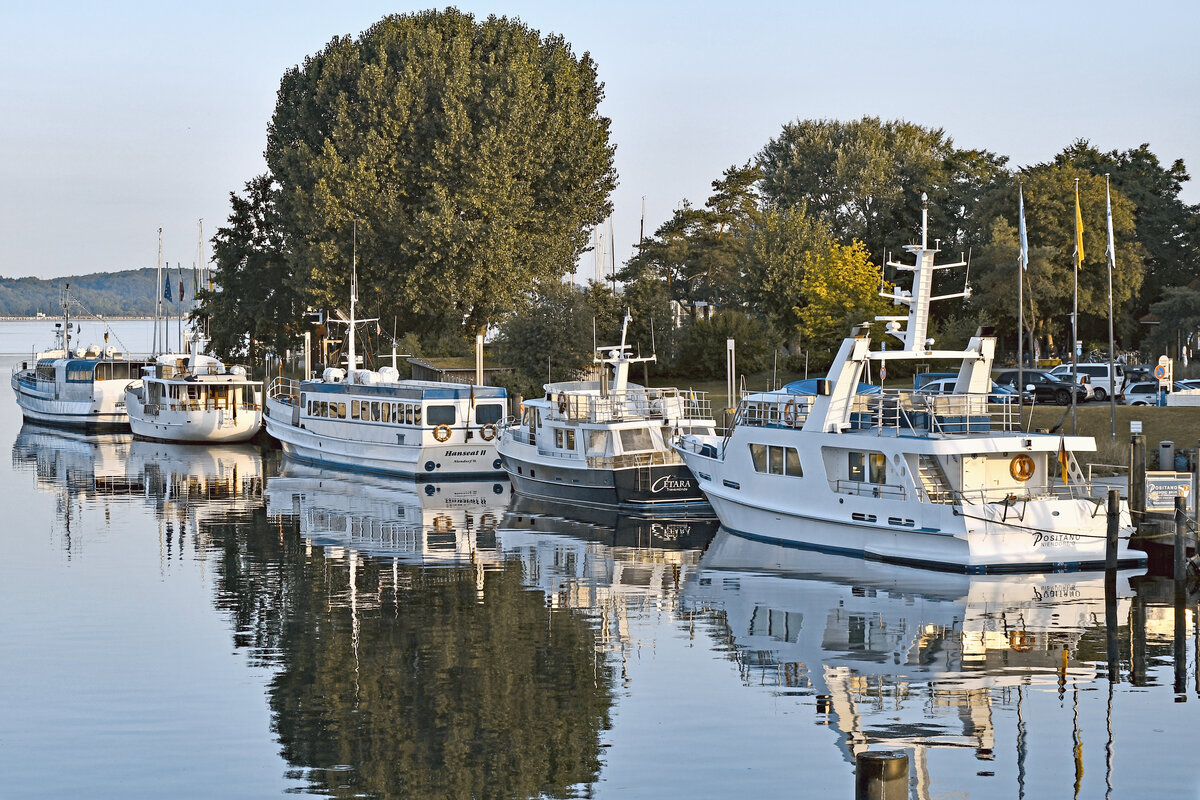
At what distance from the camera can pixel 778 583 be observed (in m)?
33.0

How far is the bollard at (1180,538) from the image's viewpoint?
30.1 m

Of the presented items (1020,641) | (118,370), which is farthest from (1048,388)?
(118,370)

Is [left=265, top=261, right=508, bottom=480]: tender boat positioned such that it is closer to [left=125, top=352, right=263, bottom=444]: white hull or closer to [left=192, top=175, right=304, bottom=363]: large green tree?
[left=125, top=352, right=263, bottom=444]: white hull

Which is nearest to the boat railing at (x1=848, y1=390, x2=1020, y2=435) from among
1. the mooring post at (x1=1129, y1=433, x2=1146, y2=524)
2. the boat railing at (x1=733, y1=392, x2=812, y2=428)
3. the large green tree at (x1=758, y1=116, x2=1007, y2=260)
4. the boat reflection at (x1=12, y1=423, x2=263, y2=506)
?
the boat railing at (x1=733, y1=392, x2=812, y2=428)

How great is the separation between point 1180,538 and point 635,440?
20.2 meters

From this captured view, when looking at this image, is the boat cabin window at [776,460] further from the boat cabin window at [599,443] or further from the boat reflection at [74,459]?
the boat reflection at [74,459]

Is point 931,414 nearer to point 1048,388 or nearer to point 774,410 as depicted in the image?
point 774,410

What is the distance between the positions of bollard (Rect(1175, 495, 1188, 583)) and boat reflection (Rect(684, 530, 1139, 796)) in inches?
45.1

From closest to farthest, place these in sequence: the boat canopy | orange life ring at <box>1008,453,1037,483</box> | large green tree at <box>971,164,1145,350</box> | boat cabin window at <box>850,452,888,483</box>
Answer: orange life ring at <box>1008,453,1037,483</box> < boat cabin window at <box>850,452,888,483</box> < the boat canopy < large green tree at <box>971,164,1145,350</box>

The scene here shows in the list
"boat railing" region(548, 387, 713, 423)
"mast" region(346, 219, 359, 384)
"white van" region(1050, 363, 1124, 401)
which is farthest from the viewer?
"mast" region(346, 219, 359, 384)

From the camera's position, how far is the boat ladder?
33938mm

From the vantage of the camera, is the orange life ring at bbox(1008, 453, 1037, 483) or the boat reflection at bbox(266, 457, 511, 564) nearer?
the orange life ring at bbox(1008, 453, 1037, 483)

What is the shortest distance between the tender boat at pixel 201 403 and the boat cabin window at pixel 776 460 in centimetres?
4183

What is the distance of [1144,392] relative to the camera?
60062 mm
